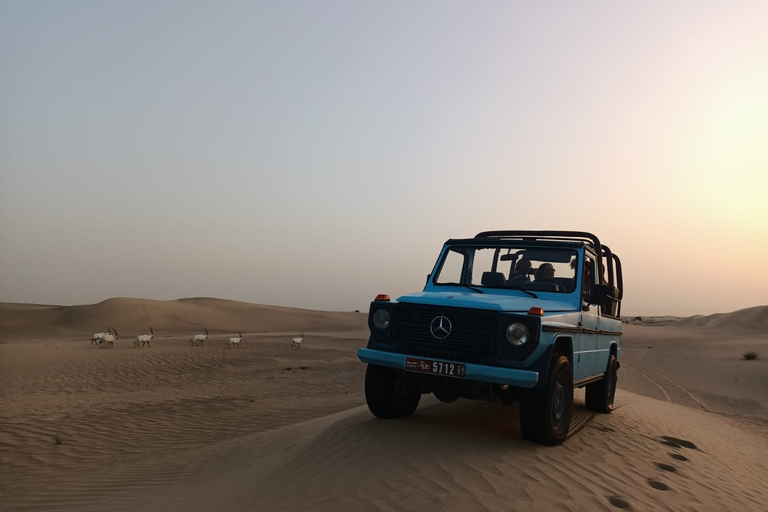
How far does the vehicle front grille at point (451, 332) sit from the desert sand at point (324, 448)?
38.6 inches

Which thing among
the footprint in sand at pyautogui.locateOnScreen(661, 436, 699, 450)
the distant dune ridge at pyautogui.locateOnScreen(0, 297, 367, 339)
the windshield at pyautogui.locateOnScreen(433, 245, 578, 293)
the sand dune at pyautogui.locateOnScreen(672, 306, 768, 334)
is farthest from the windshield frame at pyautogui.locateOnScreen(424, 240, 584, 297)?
the sand dune at pyautogui.locateOnScreen(672, 306, 768, 334)

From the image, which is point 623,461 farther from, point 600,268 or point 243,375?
point 243,375

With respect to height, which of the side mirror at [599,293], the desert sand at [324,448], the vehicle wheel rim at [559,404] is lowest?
the desert sand at [324,448]

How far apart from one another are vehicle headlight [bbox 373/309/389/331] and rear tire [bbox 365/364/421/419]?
0.62 metres

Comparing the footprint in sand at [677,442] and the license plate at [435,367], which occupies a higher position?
the license plate at [435,367]

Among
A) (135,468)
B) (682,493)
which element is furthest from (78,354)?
(682,493)

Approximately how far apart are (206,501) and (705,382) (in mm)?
21600

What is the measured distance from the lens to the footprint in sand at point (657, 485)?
577cm

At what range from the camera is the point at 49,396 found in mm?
15328

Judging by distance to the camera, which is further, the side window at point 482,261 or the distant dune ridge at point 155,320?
the distant dune ridge at point 155,320

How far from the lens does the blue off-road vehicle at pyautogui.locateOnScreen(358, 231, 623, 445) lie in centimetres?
594

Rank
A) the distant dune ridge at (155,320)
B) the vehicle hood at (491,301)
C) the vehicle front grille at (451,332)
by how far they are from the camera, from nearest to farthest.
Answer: the vehicle front grille at (451,332), the vehicle hood at (491,301), the distant dune ridge at (155,320)

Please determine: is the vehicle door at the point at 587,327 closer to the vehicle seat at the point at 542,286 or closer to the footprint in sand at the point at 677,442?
the vehicle seat at the point at 542,286

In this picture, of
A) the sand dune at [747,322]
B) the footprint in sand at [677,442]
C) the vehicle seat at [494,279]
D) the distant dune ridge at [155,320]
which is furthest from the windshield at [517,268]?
the sand dune at [747,322]
